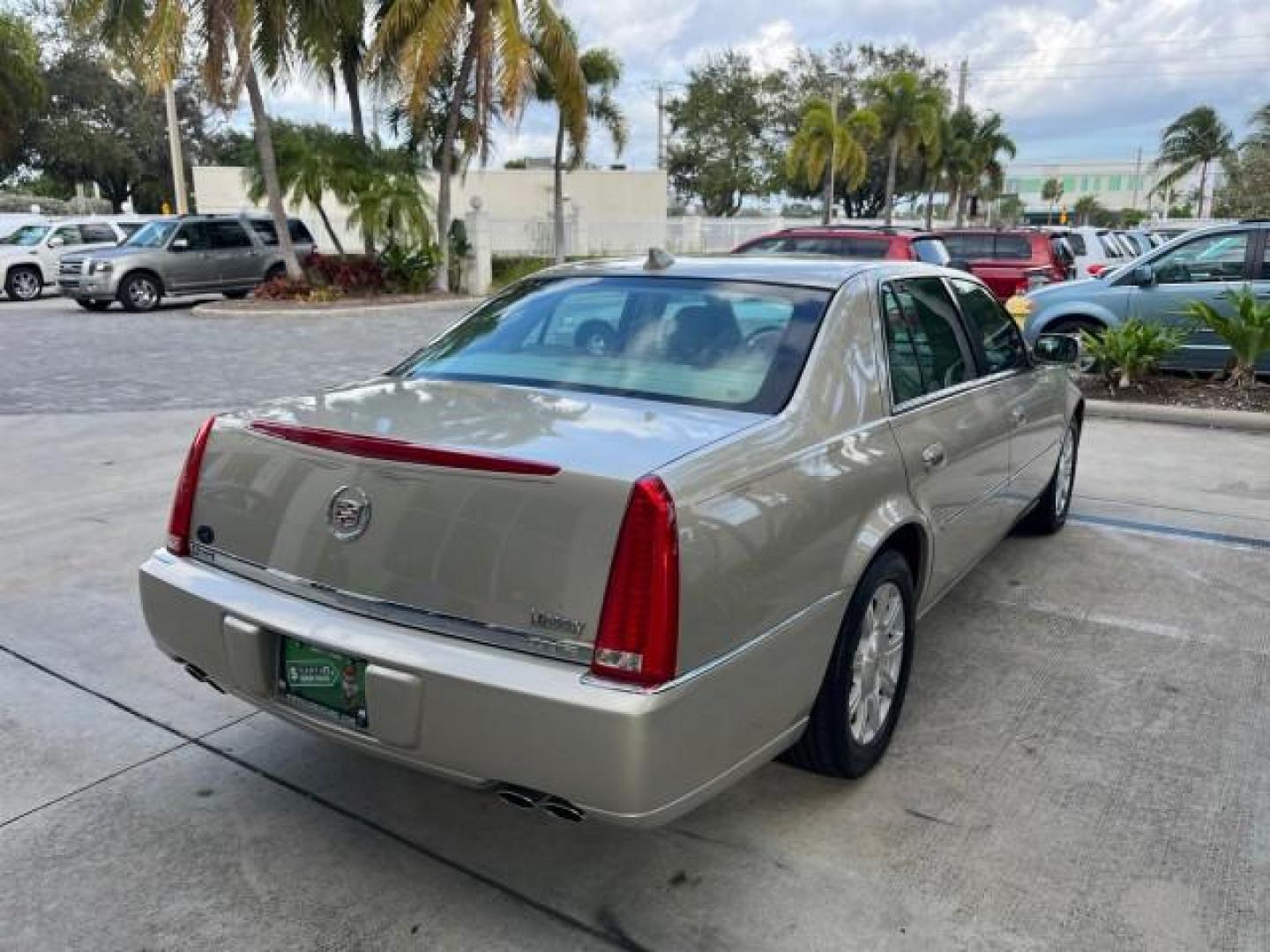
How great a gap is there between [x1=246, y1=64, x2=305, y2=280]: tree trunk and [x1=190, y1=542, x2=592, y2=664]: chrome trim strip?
55.8 ft

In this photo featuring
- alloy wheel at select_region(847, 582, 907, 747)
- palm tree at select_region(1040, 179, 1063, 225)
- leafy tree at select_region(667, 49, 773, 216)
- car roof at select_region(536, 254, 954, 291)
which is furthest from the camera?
palm tree at select_region(1040, 179, 1063, 225)

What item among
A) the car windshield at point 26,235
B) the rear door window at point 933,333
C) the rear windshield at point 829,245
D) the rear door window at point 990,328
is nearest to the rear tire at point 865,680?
the rear door window at point 933,333

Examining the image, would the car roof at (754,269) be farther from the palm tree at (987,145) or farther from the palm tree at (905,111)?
the palm tree at (987,145)

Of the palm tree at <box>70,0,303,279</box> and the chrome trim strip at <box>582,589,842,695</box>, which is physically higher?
the palm tree at <box>70,0,303,279</box>

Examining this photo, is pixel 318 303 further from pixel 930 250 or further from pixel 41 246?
pixel 930 250

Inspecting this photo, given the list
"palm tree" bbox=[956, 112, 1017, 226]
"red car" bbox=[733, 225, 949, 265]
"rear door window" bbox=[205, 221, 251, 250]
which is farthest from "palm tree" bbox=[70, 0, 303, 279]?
"palm tree" bbox=[956, 112, 1017, 226]

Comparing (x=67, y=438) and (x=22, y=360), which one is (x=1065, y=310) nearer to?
(x=67, y=438)

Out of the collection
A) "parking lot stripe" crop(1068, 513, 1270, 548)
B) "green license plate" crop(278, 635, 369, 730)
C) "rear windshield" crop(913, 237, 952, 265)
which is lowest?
"parking lot stripe" crop(1068, 513, 1270, 548)

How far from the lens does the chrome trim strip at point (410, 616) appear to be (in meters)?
2.33

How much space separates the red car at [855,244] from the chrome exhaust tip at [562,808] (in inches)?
436

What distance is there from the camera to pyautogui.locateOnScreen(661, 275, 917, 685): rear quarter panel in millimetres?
2373

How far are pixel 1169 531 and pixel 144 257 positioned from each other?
60.0 ft

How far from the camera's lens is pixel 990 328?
15.1 ft

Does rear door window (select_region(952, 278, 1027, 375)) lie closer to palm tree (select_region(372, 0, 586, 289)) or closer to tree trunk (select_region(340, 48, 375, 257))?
palm tree (select_region(372, 0, 586, 289))
